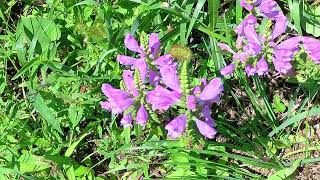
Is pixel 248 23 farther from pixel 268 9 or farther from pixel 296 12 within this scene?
pixel 296 12

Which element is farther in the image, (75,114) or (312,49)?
(75,114)

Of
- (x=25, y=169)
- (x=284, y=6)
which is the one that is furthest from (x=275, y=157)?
(x=25, y=169)

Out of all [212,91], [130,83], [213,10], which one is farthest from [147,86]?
[213,10]

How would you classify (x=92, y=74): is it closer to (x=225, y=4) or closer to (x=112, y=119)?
(x=112, y=119)

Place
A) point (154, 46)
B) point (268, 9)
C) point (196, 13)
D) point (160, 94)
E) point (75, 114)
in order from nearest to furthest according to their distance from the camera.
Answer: point (160, 94)
point (154, 46)
point (268, 9)
point (196, 13)
point (75, 114)

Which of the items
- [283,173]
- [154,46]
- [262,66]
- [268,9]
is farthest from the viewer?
[283,173]

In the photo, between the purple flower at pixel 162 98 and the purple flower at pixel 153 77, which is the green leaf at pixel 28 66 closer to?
the purple flower at pixel 153 77

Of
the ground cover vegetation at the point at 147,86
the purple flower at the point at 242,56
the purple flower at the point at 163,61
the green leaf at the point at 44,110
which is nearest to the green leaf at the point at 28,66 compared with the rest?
the ground cover vegetation at the point at 147,86
